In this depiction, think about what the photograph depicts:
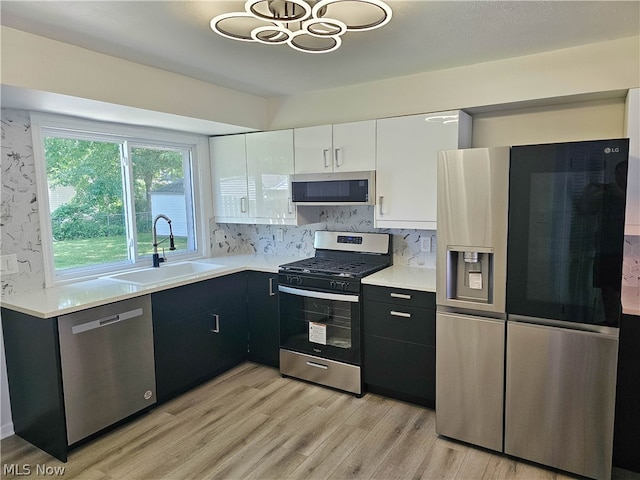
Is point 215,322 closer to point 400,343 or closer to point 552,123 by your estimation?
point 400,343

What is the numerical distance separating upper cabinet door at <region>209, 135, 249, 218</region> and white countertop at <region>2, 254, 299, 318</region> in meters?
0.70

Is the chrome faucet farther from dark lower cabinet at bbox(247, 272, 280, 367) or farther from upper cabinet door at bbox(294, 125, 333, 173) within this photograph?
upper cabinet door at bbox(294, 125, 333, 173)

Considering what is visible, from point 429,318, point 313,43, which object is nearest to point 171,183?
point 313,43

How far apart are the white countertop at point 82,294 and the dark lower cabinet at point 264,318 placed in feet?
0.37

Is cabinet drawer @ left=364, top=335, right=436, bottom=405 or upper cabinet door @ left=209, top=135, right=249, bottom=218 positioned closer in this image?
cabinet drawer @ left=364, top=335, right=436, bottom=405

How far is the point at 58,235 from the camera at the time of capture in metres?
2.94

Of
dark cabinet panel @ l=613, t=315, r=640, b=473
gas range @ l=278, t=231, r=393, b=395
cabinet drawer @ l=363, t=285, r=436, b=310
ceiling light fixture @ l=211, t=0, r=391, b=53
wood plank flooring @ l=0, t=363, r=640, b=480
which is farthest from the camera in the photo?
gas range @ l=278, t=231, r=393, b=395

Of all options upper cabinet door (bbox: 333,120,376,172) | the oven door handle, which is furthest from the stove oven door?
upper cabinet door (bbox: 333,120,376,172)

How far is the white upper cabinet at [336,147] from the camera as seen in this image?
122 inches

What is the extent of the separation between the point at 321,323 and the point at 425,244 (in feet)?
3.35

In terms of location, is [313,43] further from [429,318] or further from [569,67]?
[429,318]

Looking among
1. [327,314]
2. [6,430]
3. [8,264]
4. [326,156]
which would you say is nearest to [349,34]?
[326,156]

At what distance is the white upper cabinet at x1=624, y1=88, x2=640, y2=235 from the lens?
2281mm

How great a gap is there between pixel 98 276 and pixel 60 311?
3.18 ft
